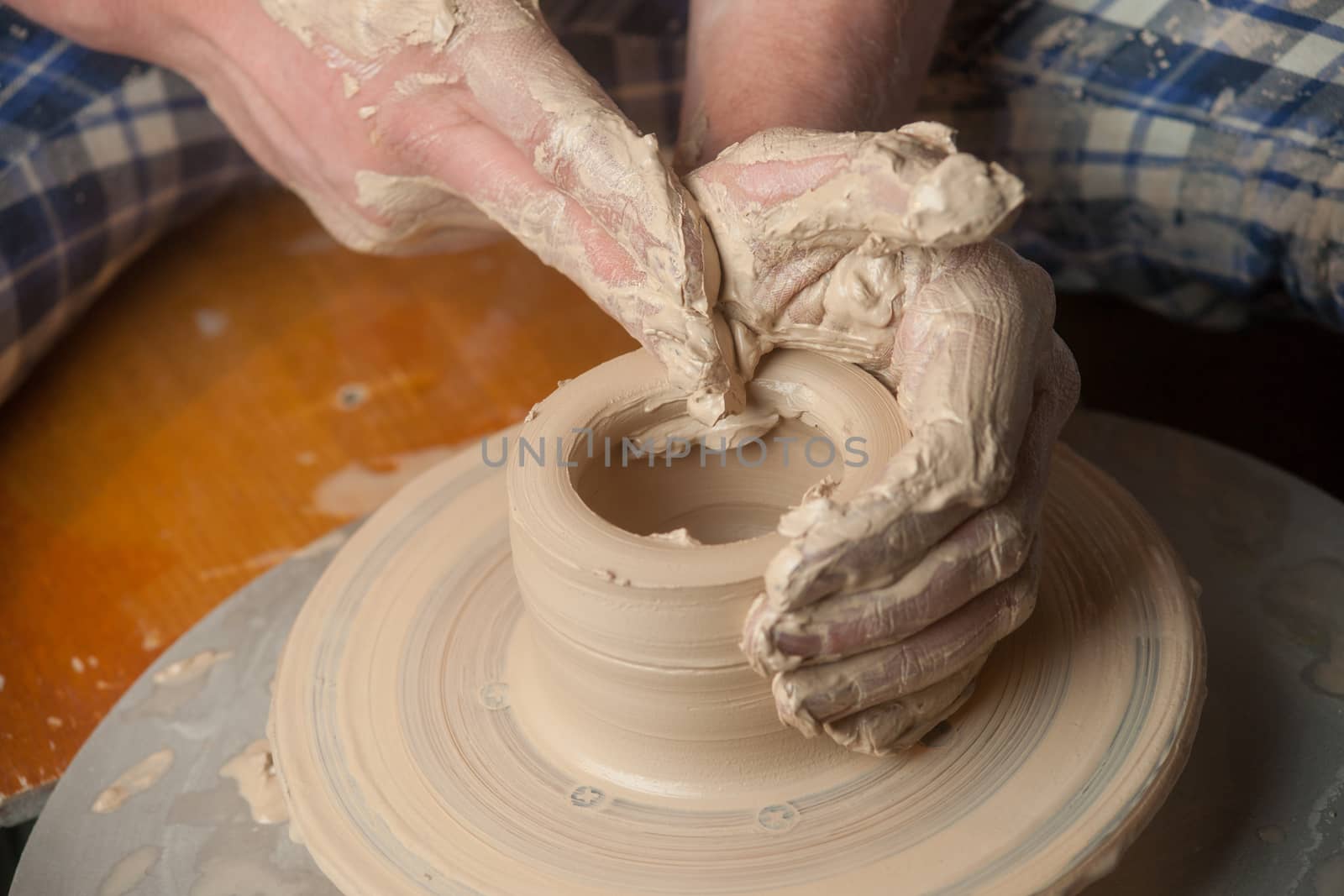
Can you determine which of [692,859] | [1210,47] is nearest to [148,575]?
[692,859]

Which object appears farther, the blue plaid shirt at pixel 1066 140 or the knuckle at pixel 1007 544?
the blue plaid shirt at pixel 1066 140

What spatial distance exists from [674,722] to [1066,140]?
58.6 inches

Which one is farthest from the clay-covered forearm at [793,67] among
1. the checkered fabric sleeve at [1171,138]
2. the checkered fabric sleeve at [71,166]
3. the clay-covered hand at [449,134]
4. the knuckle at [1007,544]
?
the checkered fabric sleeve at [71,166]

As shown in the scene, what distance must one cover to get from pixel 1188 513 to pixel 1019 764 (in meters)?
0.68

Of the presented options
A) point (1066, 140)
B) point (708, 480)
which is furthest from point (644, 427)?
point (1066, 140)

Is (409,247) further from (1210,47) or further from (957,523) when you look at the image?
(1210,47)

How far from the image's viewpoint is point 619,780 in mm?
1287

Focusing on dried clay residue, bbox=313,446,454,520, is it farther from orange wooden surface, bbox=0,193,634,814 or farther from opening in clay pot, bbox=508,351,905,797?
opening in clay pot, bbox=508,351,905,797

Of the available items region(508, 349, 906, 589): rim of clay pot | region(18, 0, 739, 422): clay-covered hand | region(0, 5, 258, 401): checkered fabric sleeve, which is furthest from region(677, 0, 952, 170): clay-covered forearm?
region(0, 5, 258, 401): checkered fabric sleeve

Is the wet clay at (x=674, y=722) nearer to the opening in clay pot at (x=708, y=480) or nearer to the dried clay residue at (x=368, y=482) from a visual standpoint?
the opening in clay pot at (x=708, y=480)

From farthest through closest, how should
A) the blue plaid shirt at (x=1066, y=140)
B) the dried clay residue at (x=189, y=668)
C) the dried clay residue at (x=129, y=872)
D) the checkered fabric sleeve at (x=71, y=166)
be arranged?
the checkered fabric sleeve at (x=71, y=166)
the blue plaid shirt at (x=1066, y=140)
the dried clay residue at (x=189, y=668)
the dried clay residue at (x=129, y=872)

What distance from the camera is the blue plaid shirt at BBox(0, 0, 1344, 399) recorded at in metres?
2.01

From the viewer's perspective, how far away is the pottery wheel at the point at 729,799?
1.18 m

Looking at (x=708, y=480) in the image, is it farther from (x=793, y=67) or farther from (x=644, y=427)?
(x=793, y=67)
